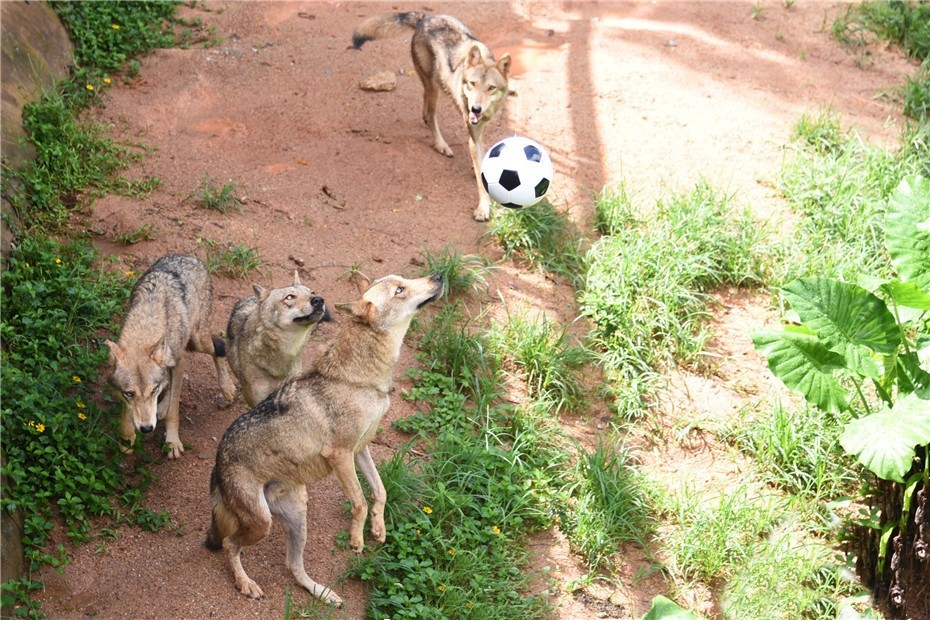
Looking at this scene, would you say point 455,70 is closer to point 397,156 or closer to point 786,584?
point 397,156

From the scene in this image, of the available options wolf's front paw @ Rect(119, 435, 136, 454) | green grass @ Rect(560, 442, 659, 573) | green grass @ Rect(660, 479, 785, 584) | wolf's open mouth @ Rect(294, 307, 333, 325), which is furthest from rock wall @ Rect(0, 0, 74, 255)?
green grass @ Rect(660, 479, 785, 584)

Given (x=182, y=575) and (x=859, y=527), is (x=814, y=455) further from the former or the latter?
(x=182, y=575)

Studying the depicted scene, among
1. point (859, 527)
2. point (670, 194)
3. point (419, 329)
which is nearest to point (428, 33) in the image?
point (670, 194)

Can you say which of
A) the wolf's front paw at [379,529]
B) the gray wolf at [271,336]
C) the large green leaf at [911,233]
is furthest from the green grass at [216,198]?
the large green leaf at [911,233]

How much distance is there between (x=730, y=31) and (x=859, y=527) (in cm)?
717

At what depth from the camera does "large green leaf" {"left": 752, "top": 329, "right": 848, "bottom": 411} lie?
6301mm

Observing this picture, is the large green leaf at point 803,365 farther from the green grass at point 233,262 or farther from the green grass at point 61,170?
the green grass at point 61,170

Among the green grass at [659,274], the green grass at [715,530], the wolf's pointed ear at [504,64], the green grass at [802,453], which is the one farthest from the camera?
the wolf's pointed ear at [504,64]

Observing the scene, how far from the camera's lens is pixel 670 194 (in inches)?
373

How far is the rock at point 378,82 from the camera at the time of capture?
1085 cm

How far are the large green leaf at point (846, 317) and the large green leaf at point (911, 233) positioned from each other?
10.5 inches

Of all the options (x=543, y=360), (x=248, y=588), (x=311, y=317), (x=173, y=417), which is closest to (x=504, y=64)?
(x=543, y=360)

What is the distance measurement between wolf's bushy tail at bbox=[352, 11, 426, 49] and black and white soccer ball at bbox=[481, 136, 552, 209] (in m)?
3.02

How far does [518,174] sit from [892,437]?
360 cm
